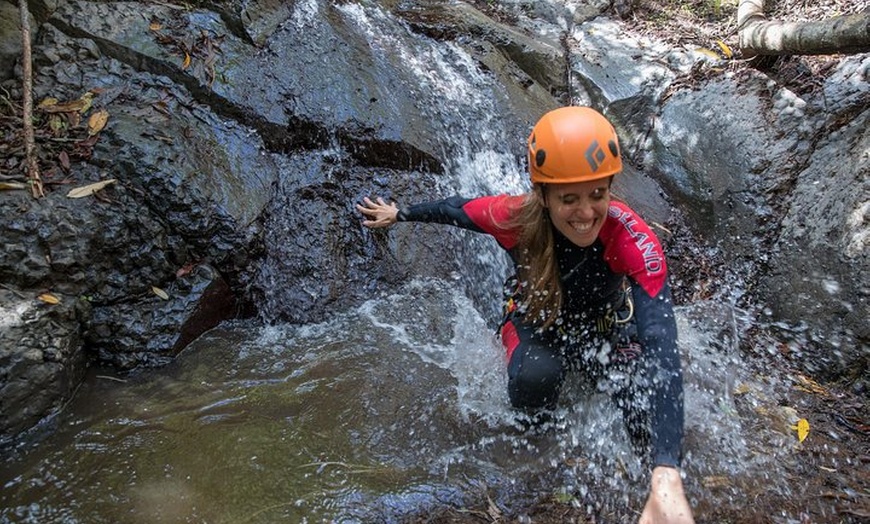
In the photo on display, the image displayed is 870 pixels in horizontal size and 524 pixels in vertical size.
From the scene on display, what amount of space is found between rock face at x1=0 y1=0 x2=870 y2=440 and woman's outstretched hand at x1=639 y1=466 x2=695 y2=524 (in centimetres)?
229

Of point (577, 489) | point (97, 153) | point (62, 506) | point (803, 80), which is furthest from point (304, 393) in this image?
point (803, 80)

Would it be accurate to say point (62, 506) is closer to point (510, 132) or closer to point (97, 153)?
point (97, 153)

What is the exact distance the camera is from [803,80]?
14.8 feet

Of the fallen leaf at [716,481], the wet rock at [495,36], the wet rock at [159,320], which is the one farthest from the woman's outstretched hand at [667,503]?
the wet rock at [495,36]

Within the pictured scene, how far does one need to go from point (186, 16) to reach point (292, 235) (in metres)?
2.04

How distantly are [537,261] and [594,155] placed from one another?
63cm

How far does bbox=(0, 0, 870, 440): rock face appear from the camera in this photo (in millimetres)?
3109

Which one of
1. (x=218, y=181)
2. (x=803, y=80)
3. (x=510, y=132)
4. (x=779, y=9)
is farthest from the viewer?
(x=779, y=9)

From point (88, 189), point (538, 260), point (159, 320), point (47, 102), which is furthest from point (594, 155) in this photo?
point (47, 102)

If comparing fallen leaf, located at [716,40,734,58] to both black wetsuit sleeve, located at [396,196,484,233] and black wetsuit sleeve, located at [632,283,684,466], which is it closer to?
black wetsuit sleeve, located at [396,196,484,233]

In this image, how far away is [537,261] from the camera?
261 cm

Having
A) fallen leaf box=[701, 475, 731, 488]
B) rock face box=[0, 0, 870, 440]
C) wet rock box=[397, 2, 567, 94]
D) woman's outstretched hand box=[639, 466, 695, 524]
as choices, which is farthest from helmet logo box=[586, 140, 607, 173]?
wet rock box=[397, 2, 567, 94]

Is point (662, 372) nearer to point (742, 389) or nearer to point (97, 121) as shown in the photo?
point (742, 389)

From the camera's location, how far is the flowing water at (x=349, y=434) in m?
2.37
